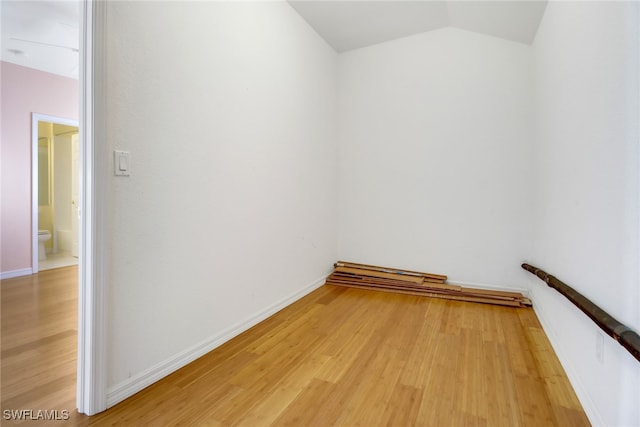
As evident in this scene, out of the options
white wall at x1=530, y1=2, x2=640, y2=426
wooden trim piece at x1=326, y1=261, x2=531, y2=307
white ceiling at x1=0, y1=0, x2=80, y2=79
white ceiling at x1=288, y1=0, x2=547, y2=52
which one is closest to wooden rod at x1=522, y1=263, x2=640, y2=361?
white wall at x1=530, y1=2, x2=640, y2=426

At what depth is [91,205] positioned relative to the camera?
4.83 ft

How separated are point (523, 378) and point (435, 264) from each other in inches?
74.1

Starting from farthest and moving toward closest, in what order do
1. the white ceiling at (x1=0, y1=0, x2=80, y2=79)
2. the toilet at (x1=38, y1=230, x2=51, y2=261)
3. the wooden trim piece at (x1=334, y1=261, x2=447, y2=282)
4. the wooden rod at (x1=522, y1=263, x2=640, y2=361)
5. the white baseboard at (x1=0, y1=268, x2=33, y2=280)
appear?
1. the toilet at (x1=38, y1=230, x2=51, y2=261)
2. the white baseboard at (x1=0, y1=268, x2=33, y2=280)
3. the wooden trim piece at (x1=334, y1=261, x2=447, y2=282)
4. the white ceiling at (x1=0, y1=0, x2=80, y2=79)
5. the wooden rod at (x1=522, y1=263, x2=640, y2=361)

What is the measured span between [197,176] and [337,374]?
60.7 inches

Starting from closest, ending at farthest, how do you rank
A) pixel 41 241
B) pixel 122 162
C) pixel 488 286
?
pixel 122 162 → pixel 488 286 → pixel 41 241

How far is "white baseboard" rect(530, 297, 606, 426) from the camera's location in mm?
1483

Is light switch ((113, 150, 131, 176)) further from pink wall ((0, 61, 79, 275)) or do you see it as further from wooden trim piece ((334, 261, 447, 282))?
pink wall ((0, 61, 79, 275))

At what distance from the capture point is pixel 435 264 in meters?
3.72

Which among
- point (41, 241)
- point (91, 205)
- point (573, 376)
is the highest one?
point (91, 205)

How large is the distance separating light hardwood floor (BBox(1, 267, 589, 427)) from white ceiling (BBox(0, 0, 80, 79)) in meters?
2.79

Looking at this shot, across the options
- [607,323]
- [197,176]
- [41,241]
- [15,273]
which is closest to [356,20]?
[197,176]

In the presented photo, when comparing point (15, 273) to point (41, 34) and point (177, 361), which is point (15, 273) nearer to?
point (41, 34)

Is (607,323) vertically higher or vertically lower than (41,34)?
lower

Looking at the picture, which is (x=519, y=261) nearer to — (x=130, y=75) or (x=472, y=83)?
(x=472, y=83)
